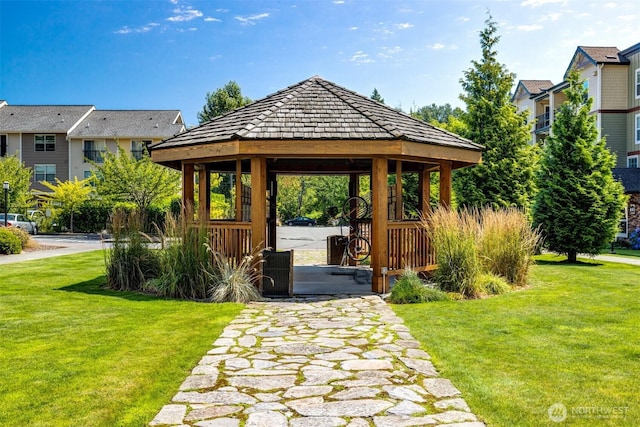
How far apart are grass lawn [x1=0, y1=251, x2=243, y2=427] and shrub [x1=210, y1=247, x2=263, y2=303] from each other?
38cm

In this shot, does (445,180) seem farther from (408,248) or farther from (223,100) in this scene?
(223,100)

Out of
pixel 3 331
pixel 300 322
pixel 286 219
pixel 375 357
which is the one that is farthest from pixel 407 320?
pixel 286 219

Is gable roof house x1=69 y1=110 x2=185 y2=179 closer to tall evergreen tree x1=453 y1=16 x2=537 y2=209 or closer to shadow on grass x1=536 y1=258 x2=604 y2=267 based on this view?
tall evergreen tree x1=453 y1=16 x2=537 y2=209

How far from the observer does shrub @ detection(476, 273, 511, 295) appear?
26.8 feet

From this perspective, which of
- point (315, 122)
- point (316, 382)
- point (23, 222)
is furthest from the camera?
point (23, 222)

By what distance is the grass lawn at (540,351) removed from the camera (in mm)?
3421

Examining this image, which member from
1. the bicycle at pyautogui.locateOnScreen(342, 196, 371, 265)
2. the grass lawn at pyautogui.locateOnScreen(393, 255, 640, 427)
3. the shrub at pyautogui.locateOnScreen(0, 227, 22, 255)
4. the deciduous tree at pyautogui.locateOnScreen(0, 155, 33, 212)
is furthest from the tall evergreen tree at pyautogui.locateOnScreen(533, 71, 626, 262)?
the deciduous tree at pyautogui.locateOnScreen(0, 155, 33, 212)

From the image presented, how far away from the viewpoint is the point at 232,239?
857cm

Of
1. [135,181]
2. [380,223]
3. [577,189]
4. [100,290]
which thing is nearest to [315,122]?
[380,223]

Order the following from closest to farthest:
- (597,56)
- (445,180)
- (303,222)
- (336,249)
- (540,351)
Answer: (540,351), (445,180), (336,249), (597,56), (303,222)

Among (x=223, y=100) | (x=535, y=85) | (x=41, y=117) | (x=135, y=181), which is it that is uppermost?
Result: (x=535, y=85)

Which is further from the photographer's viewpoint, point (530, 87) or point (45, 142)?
point (45, 142)

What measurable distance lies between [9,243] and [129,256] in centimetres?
957

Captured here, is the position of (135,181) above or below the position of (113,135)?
below
